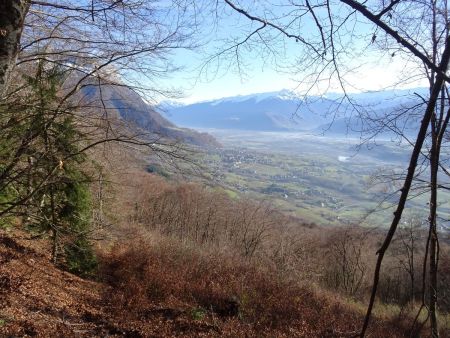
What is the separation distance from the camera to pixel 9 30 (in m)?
2.48

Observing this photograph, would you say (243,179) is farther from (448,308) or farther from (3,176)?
(3,176)

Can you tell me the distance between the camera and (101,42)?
19.6ft

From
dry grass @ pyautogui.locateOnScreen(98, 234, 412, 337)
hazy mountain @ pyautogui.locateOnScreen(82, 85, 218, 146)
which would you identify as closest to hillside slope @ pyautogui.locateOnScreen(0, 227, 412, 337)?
dry grass @ pyautogui.locateOnScreen(98, 234, 412, 337)

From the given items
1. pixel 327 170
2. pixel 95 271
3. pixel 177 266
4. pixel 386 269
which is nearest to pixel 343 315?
pixel 177 266

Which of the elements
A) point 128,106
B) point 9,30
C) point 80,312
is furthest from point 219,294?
point 9,30

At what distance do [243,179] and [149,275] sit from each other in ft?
338

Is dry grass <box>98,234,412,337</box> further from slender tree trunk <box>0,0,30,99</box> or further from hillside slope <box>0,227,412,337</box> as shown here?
slender tree trunk <box>0,0,30,99</box>

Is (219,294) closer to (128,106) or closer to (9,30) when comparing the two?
(128,106)

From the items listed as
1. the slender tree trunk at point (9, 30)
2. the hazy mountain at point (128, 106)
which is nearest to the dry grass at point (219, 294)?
the hazy mountain at point (128, 106)

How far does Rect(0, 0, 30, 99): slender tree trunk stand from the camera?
2.46 metres

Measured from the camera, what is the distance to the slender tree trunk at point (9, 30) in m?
2.46

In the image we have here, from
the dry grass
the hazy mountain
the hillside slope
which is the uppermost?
the hazy mountain

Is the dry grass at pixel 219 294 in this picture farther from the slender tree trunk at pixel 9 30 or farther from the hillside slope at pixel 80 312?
the slender tree trunk at pixel 9 30

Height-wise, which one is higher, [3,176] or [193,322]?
[3,176]
